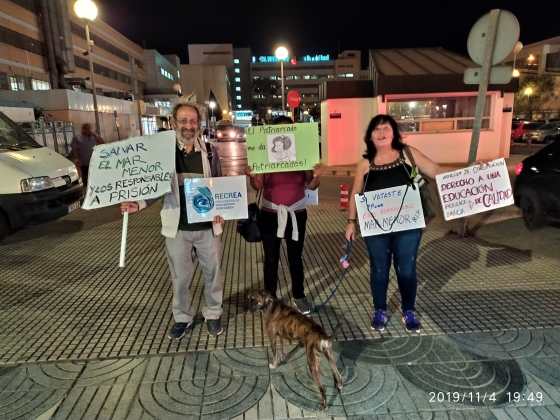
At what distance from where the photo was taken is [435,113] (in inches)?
643

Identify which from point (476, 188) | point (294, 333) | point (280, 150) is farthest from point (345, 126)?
point (294, 333)

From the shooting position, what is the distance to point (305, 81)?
14762cm

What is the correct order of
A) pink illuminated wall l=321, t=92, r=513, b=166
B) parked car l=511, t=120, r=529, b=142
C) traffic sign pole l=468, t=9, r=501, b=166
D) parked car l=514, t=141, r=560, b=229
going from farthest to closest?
parked car l=511, t=120, r=529, b=142, pink illuminated wall l=321, t=92, r=513, b=166, parked car l=514, t=141, r=560, b=229, traffic sign pole l=468, t=9, r=501, b=166

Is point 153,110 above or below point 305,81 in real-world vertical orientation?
below

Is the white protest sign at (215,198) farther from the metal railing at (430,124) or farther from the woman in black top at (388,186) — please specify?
the metal railing at (430,124)

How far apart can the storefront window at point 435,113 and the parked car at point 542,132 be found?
14327mm

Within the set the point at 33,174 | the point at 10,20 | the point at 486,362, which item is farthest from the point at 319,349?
the point at 10,20

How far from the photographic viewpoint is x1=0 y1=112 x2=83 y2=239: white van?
6.75 meters

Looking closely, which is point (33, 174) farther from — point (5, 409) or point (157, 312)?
point (5, 409)

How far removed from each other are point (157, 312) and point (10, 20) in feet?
155

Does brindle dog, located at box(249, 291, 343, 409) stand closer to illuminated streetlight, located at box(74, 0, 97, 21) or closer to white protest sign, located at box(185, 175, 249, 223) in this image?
white protest sign, located at box(185, 175, 249, 223)

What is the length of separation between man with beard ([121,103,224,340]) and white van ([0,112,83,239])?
4.30 m
